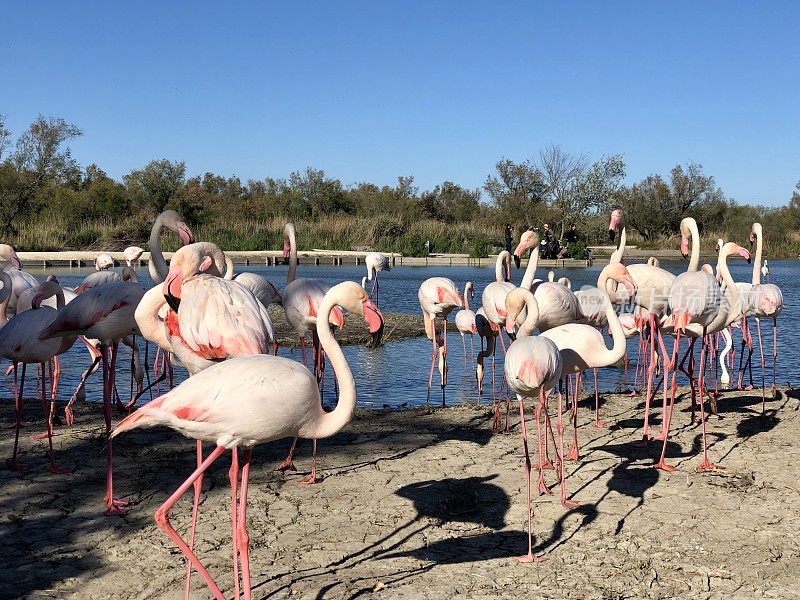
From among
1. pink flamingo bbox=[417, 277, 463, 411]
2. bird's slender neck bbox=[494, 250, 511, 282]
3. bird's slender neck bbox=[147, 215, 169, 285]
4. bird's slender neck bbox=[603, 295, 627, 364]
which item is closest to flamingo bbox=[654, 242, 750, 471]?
bird's slender neck bbox=[603, 295, 627, 364]

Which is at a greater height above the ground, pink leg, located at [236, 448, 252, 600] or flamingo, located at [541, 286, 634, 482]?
flamingo, located at [541, 286, 634, 482]

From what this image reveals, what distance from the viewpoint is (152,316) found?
4738mm

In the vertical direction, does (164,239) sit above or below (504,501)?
above

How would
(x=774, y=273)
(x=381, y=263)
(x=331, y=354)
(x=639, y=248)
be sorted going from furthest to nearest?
(x=639, y=248), (x=774, y=273), (x=381, y=263), (x=331, y=354)

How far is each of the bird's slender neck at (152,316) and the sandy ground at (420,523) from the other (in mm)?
1056

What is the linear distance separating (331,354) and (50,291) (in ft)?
12.4

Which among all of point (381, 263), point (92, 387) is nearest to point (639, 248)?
point (381, 263)

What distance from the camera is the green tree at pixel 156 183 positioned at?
153 feet

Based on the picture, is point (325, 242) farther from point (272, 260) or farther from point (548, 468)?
point (548, 468)

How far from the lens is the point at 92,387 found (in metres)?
9.30

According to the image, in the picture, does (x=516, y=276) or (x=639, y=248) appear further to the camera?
(x=639, y=248)

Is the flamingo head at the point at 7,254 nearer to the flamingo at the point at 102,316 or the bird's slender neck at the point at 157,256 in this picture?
the bird's slender neck at the point at 157,256

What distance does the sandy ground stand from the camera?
3809 mm

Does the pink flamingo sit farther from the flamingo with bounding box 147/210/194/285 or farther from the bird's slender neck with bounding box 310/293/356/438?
the bird's slender neck with bounding box 310/293/356/438
